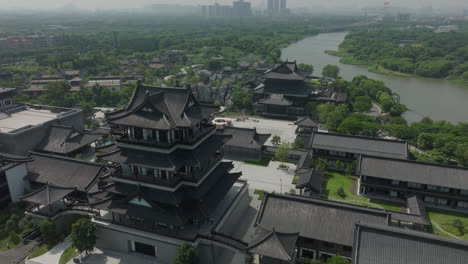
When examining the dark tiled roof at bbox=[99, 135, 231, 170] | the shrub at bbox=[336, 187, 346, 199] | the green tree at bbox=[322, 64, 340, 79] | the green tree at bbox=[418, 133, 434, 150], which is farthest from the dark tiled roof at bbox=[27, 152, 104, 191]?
the green tree at bbox=[322, 64, 340, 79]

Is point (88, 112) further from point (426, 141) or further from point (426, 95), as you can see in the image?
point (426, 95)

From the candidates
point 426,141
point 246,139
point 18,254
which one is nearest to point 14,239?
point 18,254

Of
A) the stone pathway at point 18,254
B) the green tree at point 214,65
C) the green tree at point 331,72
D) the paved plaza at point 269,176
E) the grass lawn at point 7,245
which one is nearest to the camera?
the stone pathway at point 18,254

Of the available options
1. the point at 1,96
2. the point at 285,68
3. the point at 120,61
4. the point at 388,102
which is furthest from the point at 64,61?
the point at 388,102

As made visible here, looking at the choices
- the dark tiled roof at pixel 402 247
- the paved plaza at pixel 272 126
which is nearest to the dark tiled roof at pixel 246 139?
the paved plaza at pixel 272 126

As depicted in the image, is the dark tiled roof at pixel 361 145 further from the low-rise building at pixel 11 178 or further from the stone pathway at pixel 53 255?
the low-rise building at pixel 11 178
